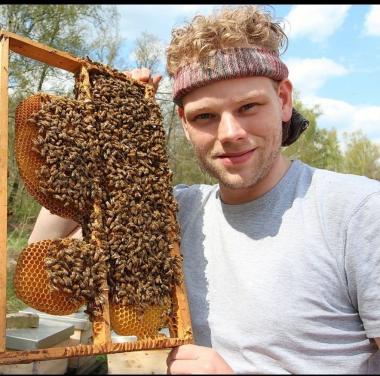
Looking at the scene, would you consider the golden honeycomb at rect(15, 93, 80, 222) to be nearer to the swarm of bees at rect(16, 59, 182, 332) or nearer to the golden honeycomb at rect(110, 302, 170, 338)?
the swarm of bees at rect(16, 59, 182, 332)

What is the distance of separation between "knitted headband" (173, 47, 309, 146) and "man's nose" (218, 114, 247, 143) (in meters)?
0.25

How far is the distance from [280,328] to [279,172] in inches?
41.3

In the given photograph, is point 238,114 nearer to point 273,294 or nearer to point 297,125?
point 297,125

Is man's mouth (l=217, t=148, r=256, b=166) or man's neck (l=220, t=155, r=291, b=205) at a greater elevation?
man's mouth (l=217, t=148, r=256, b=166)

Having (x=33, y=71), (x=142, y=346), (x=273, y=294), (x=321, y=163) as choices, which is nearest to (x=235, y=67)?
(x=273, y=294)

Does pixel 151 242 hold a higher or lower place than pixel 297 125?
lower

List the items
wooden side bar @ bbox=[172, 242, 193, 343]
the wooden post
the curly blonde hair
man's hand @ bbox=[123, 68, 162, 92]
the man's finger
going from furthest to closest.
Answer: man's hand @ bbox=[123, 68, 162, 92] → the curly blonde hair → wooden side bar @ bbox=[172, 242, 193, 343] → the man's finger → the wooden post

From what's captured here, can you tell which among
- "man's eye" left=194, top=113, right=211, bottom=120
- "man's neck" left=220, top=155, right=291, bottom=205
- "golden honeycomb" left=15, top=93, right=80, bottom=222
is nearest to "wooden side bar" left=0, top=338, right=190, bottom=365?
"golden honeycomb" left=15, top=93, right=80, bottom=222

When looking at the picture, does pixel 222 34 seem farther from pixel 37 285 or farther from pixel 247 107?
pixel 37 285

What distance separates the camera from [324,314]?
2578 millimetres

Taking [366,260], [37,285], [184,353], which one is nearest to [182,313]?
[184,353]

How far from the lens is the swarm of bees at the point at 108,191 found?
2549 mm

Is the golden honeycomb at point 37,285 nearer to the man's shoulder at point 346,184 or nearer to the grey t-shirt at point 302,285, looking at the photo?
the grey t-shirt at point 302,285

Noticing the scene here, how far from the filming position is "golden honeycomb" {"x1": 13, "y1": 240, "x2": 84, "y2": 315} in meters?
2.41
